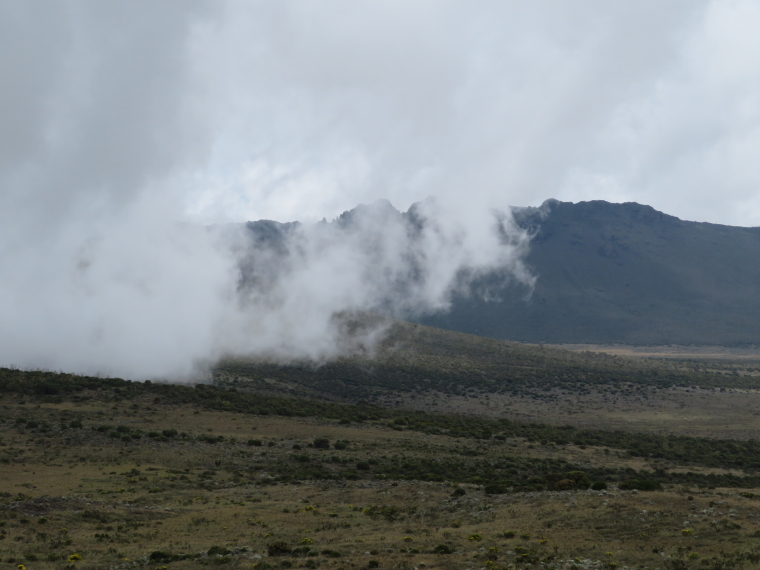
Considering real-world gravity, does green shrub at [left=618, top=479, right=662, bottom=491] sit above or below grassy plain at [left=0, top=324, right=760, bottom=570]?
above

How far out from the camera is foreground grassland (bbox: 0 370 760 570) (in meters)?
19.8

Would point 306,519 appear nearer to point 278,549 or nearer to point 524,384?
point 278,549

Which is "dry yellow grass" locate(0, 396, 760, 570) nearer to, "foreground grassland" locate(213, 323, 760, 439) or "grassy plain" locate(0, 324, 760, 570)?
"grassy plain" locate(0, 324, 760, 570)

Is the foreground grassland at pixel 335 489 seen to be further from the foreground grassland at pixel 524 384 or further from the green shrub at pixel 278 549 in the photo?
the foreground grassland at pixel 524 384

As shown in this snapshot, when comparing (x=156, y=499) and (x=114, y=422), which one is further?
(x=114, y=422)

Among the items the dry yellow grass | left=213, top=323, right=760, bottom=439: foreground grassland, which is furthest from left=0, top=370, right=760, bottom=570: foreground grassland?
left=213, top=323, right=760, bottom=439: foreground grassland

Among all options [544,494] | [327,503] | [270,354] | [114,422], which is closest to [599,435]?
[544,494]

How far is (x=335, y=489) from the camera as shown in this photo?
107 feet

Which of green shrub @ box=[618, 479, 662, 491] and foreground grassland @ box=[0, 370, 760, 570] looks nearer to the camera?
foreground grassland @ box=[0, 370, 760, 570]

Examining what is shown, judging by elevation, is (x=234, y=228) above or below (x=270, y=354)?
above

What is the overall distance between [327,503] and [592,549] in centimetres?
1402

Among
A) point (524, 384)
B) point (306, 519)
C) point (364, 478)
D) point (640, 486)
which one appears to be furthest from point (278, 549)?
point (524, 384)

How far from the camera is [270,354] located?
10350cm

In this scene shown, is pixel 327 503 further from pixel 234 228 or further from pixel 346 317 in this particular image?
pixel 234 228
